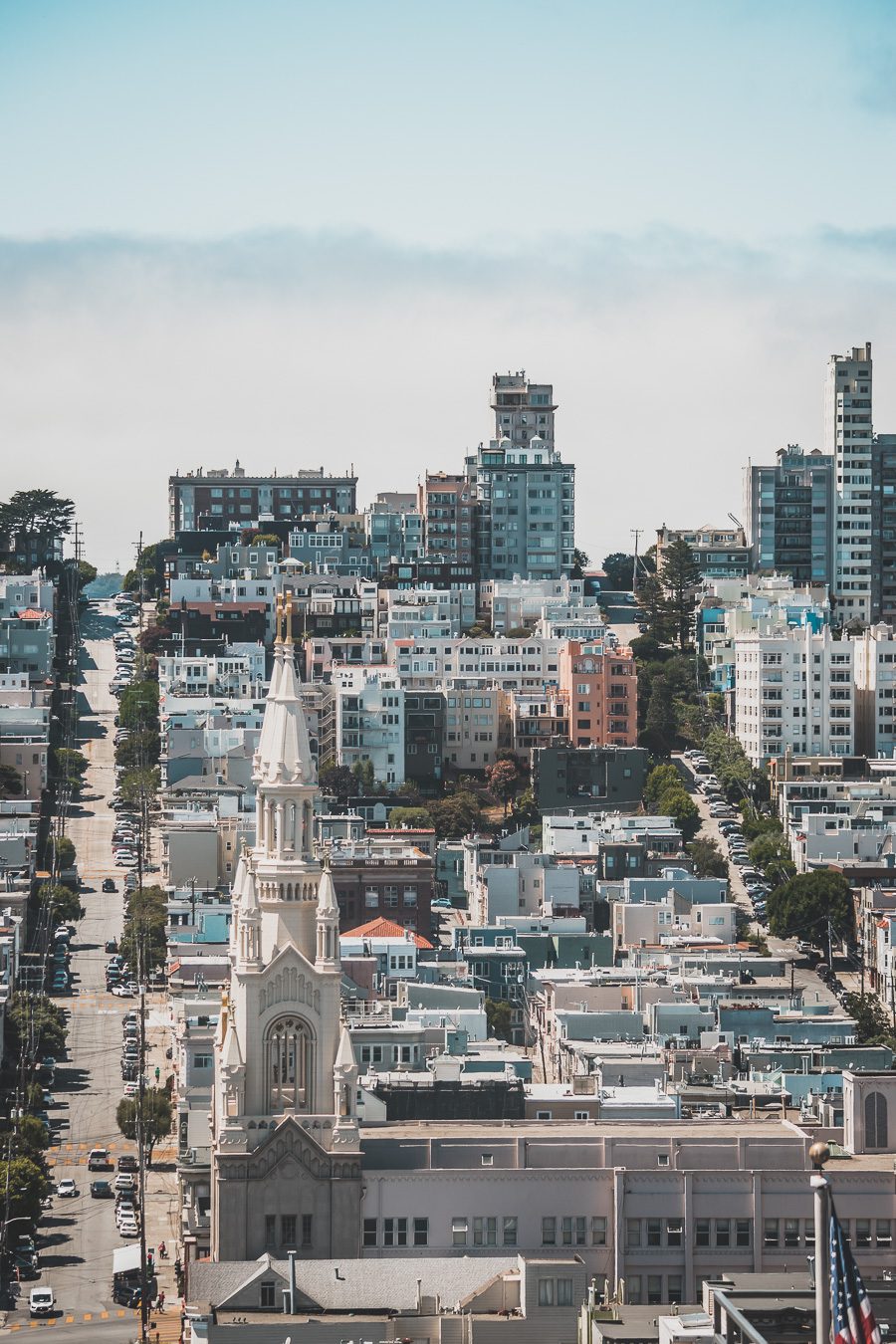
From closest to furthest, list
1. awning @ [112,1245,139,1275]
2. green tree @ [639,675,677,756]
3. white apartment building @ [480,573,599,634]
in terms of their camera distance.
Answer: awning @ [112,1245,139,1275] < green tree @ [639,675,677,756] < white apartment building @ [480,573,599,634]

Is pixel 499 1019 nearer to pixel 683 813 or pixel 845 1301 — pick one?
pixel 683 813

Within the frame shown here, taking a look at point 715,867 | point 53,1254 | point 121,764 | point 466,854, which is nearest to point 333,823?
point 466,854

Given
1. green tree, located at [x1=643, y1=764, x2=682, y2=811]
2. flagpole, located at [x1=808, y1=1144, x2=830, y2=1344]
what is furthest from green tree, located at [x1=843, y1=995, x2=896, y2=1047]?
flagpole, located at [x1=808, y1=1144, x2=830, y2=1344]

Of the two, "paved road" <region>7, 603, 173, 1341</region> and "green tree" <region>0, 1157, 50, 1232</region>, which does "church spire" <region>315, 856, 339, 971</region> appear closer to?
"paved road" <region>7, 603, 173, 1341</region>

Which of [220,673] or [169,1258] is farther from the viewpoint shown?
[220,673]

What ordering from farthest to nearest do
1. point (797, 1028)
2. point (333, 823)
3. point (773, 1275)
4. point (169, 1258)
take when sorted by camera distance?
1. point (333, 823)
2. point (797, 1028)
3. point (169, 1258)
4. point (773, 1275)

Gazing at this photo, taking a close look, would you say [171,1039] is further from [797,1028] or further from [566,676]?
[566,676]

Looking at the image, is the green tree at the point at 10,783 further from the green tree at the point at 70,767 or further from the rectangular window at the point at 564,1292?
the rectangular window at the point at 564,1292
